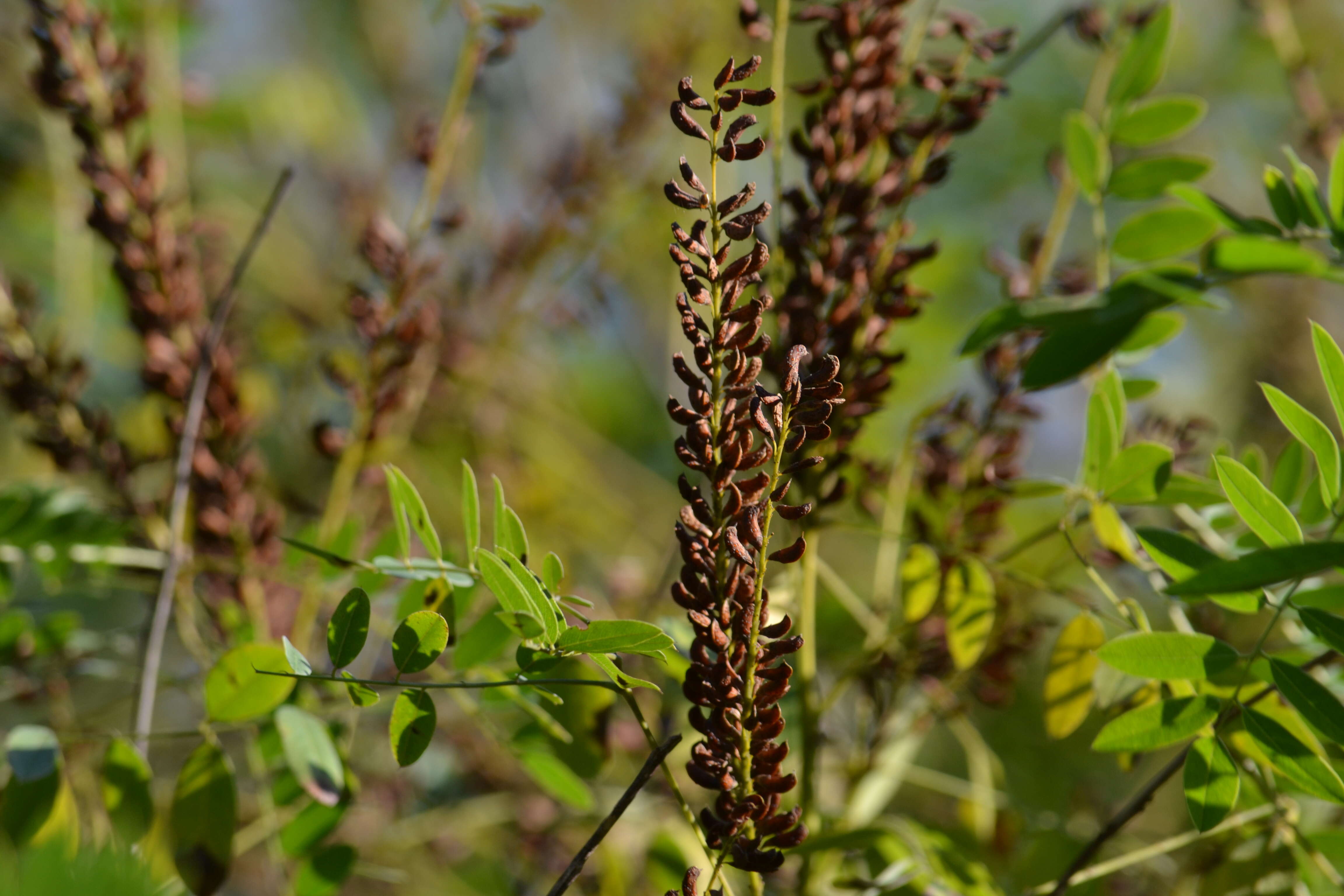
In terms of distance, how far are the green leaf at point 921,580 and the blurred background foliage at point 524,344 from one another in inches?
2.5

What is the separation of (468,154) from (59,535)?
53.9 inches

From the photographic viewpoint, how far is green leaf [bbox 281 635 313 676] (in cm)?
44

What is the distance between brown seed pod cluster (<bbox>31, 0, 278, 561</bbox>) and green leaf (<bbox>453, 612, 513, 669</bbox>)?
0.94 ft

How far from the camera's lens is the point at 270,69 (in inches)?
108

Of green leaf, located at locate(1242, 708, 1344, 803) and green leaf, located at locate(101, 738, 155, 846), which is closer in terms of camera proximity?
green leaf, located at locate(1242, 708, 1344, 803)

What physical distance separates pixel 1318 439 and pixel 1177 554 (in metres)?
0.10

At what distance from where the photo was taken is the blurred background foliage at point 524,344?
0.89 m

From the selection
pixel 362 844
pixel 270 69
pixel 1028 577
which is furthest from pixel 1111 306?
pixel 270 69

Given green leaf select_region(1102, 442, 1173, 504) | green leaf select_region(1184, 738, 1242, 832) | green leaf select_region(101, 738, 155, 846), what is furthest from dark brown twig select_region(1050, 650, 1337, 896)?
green leaf select_region(101, 738, 155, 846)

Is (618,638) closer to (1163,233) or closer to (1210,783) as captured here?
(1210,783)

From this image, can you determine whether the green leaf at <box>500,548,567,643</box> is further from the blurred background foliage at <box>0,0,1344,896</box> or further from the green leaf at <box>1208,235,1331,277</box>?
the green leaf at <box>1208,235,1331,277</box>

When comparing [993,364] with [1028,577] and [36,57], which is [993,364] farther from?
[36,57]

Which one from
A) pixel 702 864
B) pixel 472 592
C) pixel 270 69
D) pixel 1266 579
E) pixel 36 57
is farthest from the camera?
pixel 270 69

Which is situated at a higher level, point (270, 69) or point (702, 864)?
point (270, 69)
